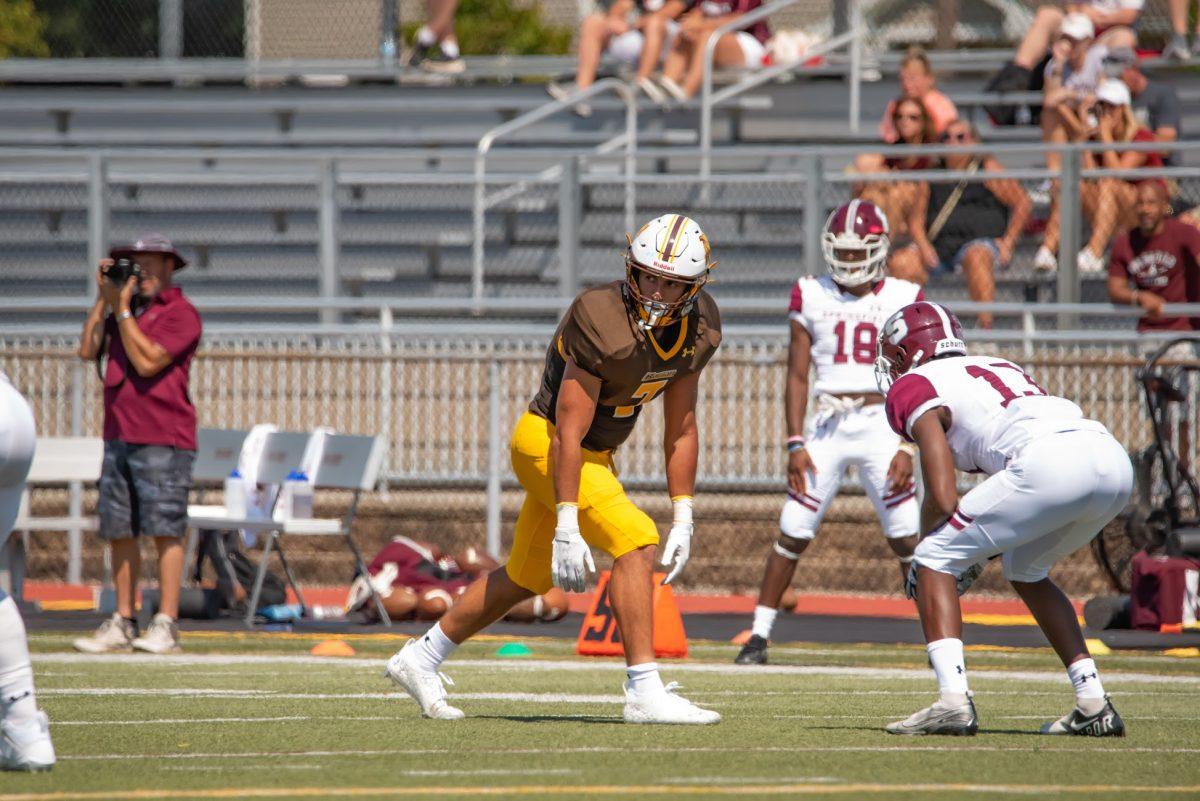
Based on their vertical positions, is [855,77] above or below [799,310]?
above

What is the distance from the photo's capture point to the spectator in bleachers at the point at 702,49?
60.5 ft

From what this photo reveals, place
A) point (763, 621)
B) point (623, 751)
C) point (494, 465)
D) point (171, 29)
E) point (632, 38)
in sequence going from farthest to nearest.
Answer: point (171, 29) < point (632, 38) < point (494, 465) < point (763, 621) < point (623, 751)

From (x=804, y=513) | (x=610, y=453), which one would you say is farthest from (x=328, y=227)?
(x=610, y=453)

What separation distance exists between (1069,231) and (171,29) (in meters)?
10.7

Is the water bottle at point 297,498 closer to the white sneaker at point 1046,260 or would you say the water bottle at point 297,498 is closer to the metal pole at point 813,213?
the metal pole at point 813,213

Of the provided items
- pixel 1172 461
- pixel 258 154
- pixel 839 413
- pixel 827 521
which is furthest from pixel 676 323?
pixel 258 154

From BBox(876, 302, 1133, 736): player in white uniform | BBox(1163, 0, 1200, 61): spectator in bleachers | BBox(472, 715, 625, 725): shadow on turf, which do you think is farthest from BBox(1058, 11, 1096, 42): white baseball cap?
BBox(472, 715, 625, 725): shadow on turf

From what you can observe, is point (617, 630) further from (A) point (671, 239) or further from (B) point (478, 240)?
(B) point (478, 240)

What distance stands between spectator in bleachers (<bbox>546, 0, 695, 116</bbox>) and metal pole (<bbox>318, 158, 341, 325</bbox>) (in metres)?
3.45

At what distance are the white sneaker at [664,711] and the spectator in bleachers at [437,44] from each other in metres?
14.0

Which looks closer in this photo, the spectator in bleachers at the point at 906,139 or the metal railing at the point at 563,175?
the spectator in bleachers at the point at 906,139

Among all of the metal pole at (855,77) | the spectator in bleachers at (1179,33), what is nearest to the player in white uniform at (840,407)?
the metal pole at (855,77)

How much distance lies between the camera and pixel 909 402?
6738 millimetres

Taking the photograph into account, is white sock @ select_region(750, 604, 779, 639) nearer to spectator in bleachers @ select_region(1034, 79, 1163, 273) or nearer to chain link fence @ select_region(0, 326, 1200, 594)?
chain link fence @ select_region(0, 326, 1200, 594)
